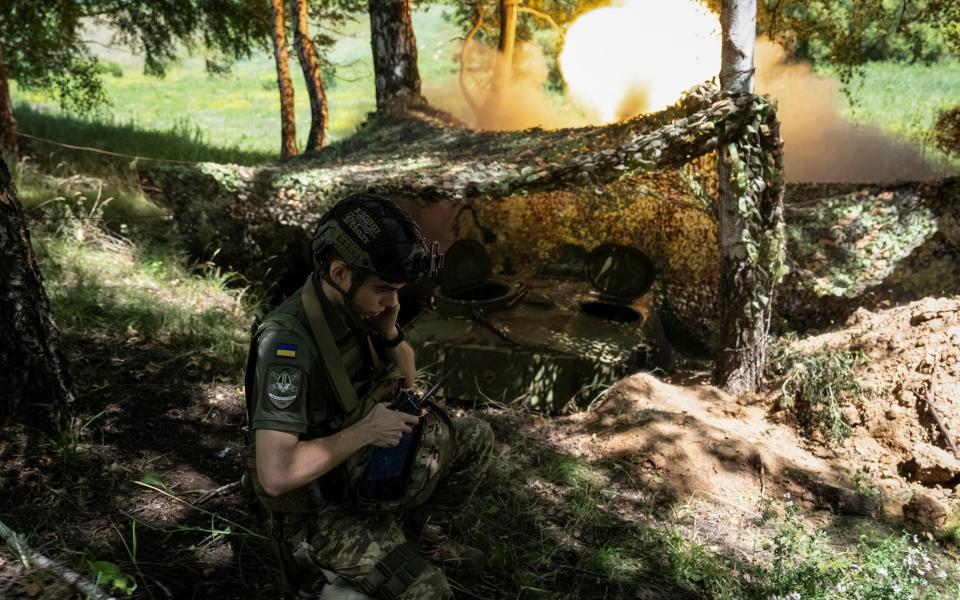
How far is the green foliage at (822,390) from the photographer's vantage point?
485cm

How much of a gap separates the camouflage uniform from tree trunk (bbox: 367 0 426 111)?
8.27m

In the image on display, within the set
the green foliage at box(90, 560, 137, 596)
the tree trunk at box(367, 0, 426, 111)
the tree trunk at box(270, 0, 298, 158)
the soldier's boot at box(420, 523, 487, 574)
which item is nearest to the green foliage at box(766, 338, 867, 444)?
the soldier's boot at box(420, 523, 487, 574)

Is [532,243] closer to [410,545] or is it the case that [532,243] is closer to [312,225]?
[312,225]

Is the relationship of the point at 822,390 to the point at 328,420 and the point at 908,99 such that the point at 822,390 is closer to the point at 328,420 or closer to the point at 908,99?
the point at 328,420

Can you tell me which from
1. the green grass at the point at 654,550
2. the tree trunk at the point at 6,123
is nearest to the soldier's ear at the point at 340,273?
the green grass at the point at 654,550

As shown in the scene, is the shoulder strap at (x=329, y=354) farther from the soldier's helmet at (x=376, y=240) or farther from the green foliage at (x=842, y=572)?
the green foliage at (x=842, y=572)

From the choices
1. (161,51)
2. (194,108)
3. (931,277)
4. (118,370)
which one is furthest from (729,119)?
(194,108)

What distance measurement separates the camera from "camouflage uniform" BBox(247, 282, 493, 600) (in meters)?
2.25

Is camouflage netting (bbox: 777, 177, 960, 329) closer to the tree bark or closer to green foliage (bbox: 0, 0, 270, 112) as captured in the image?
the tree bark

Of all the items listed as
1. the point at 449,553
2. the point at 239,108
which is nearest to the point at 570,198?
the point at 449,553

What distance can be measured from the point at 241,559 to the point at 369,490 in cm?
96

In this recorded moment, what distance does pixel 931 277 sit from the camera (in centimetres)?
699

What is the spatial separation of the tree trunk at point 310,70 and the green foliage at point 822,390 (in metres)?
8.47

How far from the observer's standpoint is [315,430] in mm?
2516
